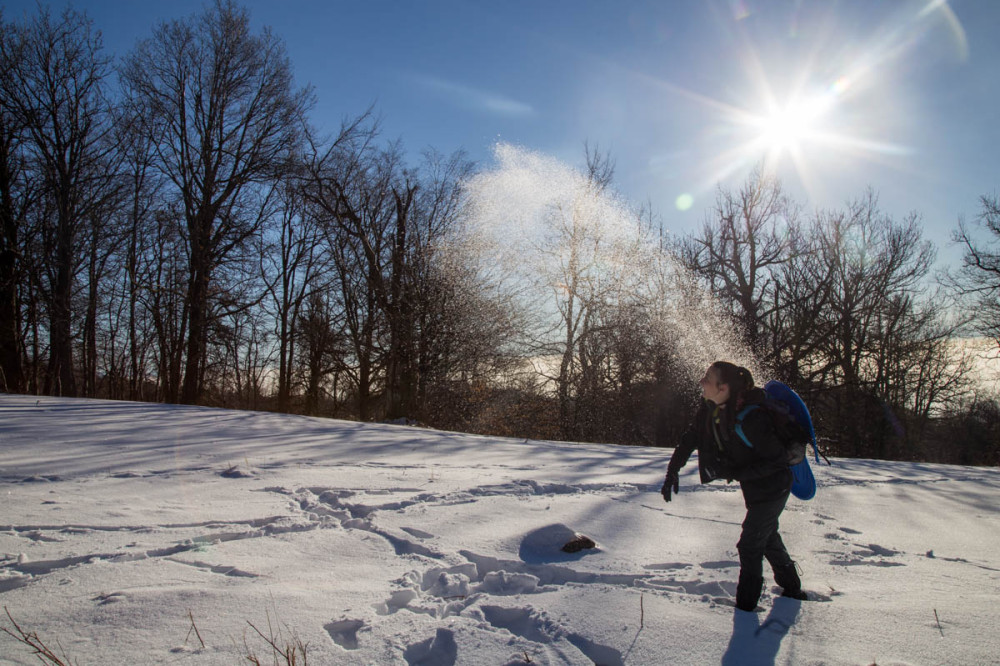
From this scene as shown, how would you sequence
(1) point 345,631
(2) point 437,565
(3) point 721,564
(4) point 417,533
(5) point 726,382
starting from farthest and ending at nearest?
(4) point 417,533 → (3) point 721,564 → (5) point 726,382 → (2) point 437,565 → (1) point 345,631

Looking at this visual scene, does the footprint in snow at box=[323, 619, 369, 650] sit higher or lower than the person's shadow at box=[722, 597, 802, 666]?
higher

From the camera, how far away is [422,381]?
605 inches

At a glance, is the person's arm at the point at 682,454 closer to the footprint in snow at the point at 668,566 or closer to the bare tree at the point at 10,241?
the footprint in snow at the point at 668,566

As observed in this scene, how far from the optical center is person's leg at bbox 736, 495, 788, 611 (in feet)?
7.70

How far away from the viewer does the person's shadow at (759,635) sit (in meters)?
1.87

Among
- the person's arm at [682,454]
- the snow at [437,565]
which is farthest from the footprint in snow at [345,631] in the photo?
the person's arm at [682,454]

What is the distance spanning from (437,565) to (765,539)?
1.59 metres

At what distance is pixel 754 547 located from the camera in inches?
97.9

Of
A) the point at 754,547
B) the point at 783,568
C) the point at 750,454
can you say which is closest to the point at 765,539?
the point at 754,547

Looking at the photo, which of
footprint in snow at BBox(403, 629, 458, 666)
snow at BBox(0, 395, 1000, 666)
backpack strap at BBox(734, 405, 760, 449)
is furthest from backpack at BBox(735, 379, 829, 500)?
footprint in snow at BBox(403, 629, 458, 666)

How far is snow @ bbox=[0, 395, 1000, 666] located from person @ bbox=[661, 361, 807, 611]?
138 millimetres

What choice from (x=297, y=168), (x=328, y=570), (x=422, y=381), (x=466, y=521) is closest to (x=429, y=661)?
(x=328, y=570)

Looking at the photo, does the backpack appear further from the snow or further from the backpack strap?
the snow

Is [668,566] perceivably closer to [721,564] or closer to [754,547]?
[721,564]
